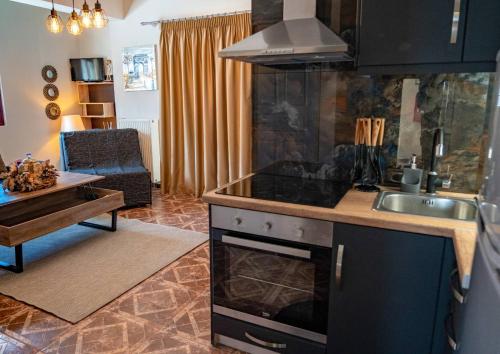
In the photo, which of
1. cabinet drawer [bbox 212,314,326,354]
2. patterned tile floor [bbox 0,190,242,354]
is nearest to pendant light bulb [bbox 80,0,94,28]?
patterned tile floor [bbox 0,190,242,354]

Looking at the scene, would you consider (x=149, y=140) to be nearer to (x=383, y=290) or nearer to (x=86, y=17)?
(x=86, y=17)

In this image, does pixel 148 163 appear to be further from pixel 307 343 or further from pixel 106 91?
pixel 307 343

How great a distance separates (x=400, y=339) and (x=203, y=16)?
13.9 ft

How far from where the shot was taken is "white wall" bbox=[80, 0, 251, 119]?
15.1 feet

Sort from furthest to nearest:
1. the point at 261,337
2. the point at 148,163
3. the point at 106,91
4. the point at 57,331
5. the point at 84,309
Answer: the point at 106,91 < the point at 148,163 < the point at 84,309 < the point at 57,331 < the point at 261,337

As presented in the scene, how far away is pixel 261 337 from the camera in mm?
1902

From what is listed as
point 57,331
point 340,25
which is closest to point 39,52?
point 57,331

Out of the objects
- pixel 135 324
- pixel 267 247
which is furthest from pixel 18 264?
pixel 267 247

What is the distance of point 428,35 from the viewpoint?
1717 millimetres

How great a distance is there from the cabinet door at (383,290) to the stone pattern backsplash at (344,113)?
0.71 metres

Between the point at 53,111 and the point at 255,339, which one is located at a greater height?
the point at 53,111

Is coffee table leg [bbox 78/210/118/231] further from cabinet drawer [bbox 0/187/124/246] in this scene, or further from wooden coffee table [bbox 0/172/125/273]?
cabinet drawer [bbox 0/187/124/246]

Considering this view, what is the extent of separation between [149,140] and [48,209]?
2.11 m

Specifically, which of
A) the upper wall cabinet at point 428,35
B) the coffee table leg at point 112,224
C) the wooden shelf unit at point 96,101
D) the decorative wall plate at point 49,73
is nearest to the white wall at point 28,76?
the decorative wall plate at point 49,73
